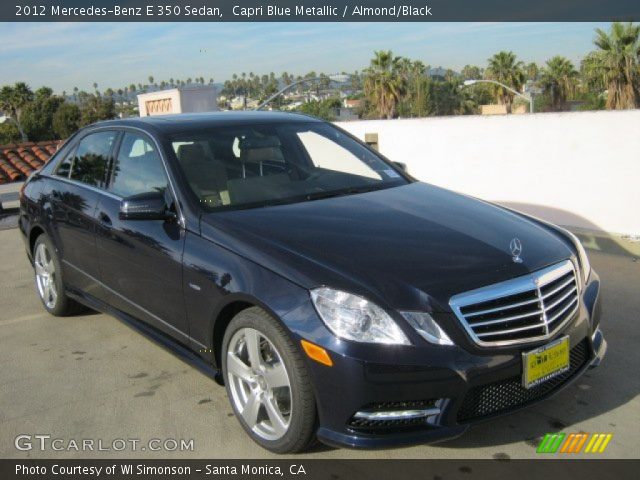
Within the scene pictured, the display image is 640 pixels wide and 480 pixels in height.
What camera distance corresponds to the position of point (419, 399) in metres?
2.68

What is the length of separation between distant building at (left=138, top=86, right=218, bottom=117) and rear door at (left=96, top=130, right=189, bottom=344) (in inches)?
701

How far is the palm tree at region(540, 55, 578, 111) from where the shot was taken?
215ft

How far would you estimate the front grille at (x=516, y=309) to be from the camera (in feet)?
9.01

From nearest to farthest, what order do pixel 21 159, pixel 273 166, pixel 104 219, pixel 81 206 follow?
1. pixel 273 166
2. pixel 104 219
3. pixel 81 206
4. pixel 21 159

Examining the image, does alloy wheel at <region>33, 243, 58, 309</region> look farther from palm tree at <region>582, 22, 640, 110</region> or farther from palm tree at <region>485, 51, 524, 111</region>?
palm tree at <region>485, 51, 524, 111</region>

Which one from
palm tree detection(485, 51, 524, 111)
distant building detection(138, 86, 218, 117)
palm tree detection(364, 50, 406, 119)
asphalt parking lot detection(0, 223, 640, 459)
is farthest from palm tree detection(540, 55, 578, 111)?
asphalt parking lot detection(0, 223, 640, 459)

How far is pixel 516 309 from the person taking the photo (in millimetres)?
2850

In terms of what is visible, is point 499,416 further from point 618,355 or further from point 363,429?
point 618,355

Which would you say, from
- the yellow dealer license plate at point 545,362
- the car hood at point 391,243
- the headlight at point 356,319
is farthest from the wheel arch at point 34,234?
the yellow dealer license plate at point 545,362

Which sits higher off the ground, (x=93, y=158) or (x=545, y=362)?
(x=93, y=158)

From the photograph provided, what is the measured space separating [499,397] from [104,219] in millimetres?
2733
